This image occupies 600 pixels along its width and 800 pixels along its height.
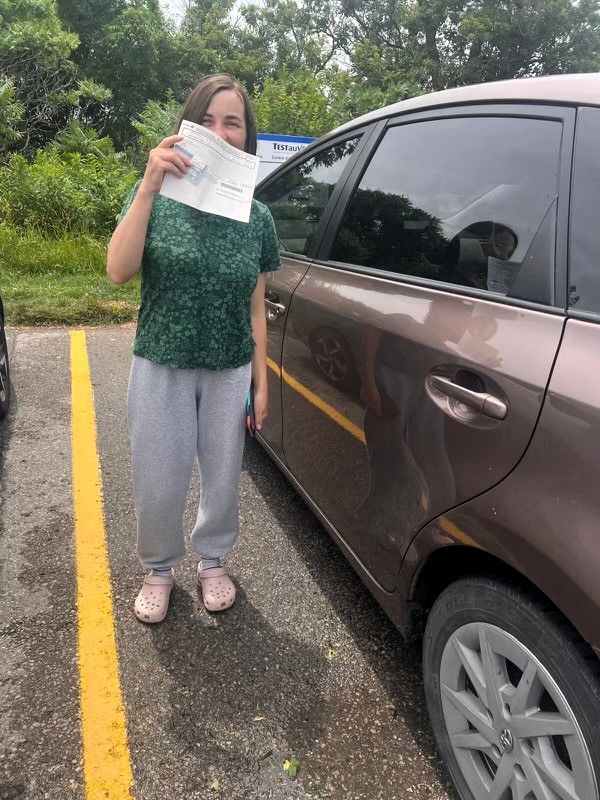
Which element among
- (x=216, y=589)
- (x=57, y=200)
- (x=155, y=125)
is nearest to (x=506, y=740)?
(x=216, y=589)

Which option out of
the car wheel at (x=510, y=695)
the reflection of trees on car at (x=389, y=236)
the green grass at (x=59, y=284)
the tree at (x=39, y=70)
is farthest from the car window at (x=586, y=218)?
the tree at (x=39, y=70)

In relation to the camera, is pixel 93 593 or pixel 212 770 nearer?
pixel 212 770

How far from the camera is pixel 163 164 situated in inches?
59.4

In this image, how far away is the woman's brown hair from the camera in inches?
66.3

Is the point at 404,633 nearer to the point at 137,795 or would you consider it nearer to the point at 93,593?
the point at 137,795

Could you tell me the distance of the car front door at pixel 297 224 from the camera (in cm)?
234

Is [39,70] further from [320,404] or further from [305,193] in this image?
[320,404]

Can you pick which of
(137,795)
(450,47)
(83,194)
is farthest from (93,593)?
(450,47)

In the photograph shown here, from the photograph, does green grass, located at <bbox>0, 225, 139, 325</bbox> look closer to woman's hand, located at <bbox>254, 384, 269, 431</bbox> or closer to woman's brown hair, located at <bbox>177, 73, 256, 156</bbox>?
woman's hand, located at <bbox>254, 384, 269, 431</bbox>

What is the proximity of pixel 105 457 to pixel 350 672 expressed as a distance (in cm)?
195

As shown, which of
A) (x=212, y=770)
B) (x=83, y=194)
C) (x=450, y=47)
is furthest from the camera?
(x=450, y=47)

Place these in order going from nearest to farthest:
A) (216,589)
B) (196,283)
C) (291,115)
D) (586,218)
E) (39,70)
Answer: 1. (586,218)
2. (196,283)
3. (216,589)
4. (291,115)
5. (39,70)

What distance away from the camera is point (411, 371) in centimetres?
151

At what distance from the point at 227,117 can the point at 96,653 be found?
1.78m
